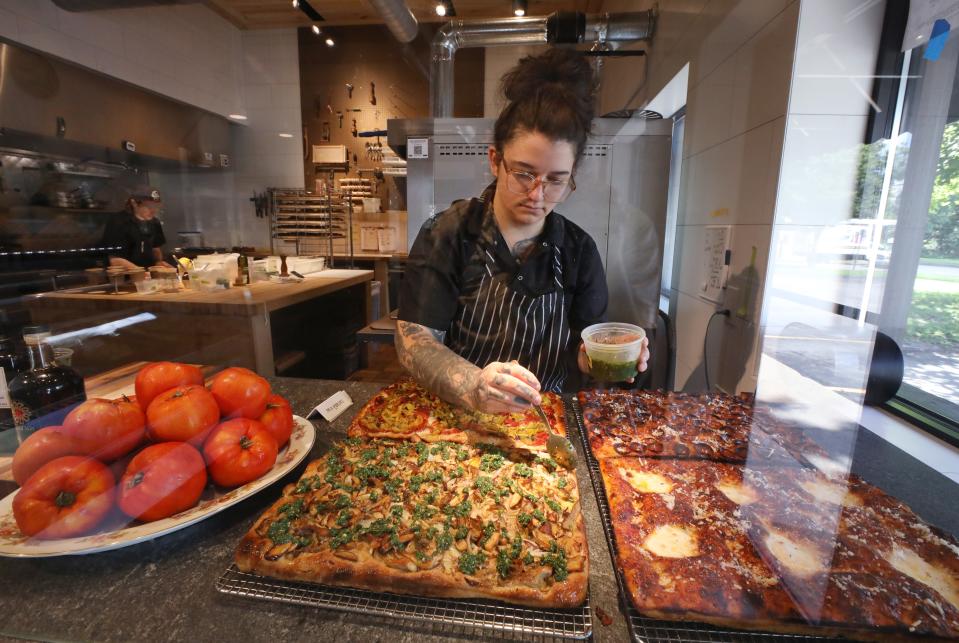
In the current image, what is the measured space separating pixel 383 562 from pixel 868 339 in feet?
3.38

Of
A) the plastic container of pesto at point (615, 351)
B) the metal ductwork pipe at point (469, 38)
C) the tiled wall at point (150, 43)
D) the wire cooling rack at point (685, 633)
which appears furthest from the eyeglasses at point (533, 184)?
the metal ductwork pipe at point (469, 38)

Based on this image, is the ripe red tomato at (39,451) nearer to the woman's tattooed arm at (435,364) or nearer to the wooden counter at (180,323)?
the wooden counter at (180,323)

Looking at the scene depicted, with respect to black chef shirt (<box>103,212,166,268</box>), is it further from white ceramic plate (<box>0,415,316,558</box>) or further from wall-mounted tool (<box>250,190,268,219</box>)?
wall-mounted tool (<box>250,190,268,219</box>)

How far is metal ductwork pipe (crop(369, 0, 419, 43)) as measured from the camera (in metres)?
1.96

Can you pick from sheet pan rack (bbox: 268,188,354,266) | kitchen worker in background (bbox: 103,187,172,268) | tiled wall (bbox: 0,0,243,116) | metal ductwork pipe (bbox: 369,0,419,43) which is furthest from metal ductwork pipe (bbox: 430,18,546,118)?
sheet pan rack (bbox: 268,188,354,266)

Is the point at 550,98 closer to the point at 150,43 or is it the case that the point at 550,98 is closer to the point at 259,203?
the point at 150,43

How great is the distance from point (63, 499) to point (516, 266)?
4.05ft

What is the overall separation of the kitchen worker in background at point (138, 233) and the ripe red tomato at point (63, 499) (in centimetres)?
68

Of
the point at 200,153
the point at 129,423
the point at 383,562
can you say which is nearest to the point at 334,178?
the point at 200,153

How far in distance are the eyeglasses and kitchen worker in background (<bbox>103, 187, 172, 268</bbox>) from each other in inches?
43.5

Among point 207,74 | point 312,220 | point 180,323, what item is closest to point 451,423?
point 180,323

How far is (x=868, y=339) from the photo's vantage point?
88 cm

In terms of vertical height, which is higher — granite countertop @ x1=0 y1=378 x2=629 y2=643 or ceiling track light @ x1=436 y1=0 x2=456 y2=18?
ceiling track light @ x1=436 y1=0 x2=456 y2=18

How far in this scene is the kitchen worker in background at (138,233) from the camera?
121 cm
